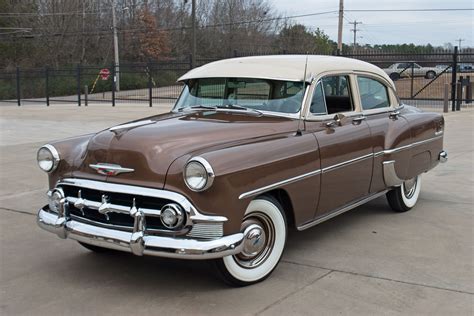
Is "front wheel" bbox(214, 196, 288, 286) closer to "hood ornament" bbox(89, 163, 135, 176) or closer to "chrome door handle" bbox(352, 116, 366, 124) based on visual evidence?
"hood ornament" bbox(89, 163, 135, 176)

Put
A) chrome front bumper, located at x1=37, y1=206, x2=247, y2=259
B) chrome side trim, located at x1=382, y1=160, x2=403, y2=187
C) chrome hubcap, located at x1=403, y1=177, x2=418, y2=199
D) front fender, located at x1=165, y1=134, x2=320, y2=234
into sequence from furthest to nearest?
chrome hubcap, located at x1=403, y1=177, x2=418, y2=199
chrome side trim, located at x1=382, y1=160, x2=403, y2=187
front fender, located at x1=165, y1=134, x2=320, y2=234
chrome front bumper, located at x1=37, y1=206, x2=247, y2=259

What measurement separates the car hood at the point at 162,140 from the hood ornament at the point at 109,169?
0.07ft

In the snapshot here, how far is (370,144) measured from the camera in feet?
17.2

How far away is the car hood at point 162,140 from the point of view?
383 centimetres

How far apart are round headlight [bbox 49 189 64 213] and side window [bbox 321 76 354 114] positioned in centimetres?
243

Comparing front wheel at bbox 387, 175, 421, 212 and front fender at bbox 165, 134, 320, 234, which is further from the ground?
front fender at bbox 165, 134, 320, 234

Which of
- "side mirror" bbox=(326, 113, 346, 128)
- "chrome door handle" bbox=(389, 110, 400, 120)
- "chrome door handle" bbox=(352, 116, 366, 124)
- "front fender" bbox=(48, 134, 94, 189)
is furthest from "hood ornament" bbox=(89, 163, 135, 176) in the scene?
"chrome door handle" bbox=(389, 110, 400, 120)

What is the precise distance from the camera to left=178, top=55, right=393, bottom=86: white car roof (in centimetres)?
491

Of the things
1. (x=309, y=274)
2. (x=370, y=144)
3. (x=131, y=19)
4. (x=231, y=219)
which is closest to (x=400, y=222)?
(x=370, y=144)

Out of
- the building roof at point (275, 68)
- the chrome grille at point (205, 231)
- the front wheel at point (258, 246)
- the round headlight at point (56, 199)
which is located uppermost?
the building roof at point (275, 68)

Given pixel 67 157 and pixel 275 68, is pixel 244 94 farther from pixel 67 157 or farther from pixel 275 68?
pixel 67 157

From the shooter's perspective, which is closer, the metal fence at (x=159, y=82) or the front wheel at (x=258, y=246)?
the front wheel at (x=258, y=246)

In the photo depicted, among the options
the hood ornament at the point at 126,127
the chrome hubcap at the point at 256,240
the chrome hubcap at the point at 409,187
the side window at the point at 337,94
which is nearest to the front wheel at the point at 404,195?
the chrome hubcap at the point at 409,187

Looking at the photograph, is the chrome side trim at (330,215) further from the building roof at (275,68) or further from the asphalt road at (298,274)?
the building roof at (275,68)
